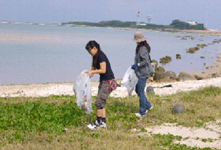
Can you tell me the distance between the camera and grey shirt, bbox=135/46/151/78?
326 inches

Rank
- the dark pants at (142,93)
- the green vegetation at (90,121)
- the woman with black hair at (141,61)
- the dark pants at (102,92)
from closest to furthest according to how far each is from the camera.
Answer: the green vegetation at (90,121) → the dark pants at (102,92) → the woman with black hair at (141,61) → the dark pants at (142,93)

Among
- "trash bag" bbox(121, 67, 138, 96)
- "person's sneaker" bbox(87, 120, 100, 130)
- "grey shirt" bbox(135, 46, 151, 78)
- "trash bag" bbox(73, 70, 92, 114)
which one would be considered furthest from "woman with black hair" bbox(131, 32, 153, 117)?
"person's sneaker" bbox(87, 120, 100, 130)

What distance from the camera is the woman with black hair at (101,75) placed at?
23.7ft

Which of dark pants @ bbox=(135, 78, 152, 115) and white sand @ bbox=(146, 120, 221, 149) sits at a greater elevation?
dark pants @ bbox=(135, 78, 152, 115)

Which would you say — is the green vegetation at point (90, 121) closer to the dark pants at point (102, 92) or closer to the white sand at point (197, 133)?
the white sand at point (197, 133)

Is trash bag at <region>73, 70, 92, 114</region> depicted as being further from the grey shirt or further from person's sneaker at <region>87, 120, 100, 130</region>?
the grey shirt

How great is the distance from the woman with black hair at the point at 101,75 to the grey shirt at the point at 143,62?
114 cm

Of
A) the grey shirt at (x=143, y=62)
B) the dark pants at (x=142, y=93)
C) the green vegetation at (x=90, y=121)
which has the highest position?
the grey shirt at (x=143, y=62)

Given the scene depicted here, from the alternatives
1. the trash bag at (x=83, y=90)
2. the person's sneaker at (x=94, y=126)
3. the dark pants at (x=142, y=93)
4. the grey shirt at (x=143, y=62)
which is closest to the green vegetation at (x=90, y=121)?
the person's sneaker at (x=94, y=126)

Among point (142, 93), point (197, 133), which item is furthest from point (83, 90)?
point (197, 133)

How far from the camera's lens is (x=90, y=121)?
808 centimetres

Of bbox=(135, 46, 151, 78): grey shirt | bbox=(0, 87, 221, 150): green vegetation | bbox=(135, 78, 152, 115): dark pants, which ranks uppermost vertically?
bbox=(135, 46, 151, 78): grey shirt

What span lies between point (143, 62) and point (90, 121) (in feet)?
5.93

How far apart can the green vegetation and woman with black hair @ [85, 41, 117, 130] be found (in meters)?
0.29
